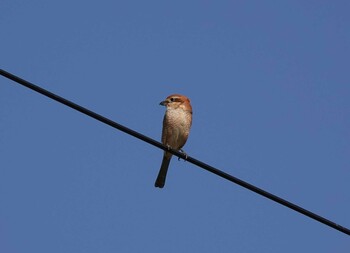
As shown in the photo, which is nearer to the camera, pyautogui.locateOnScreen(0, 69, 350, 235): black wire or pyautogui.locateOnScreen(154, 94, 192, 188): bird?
pyautogui.locateOnScreen(0, 69, 350, 235): black wire

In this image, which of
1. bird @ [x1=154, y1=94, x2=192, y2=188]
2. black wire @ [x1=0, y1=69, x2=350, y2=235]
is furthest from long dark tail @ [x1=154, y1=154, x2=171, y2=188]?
black wire @ [x1=0, y1=69, x2=350, y2=235]

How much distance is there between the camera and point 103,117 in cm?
639

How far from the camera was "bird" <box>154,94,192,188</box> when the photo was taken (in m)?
11.3

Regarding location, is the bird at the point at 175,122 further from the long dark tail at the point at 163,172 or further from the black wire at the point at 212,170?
the black wire at the point at 212,170

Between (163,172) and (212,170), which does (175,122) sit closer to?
(163,172)

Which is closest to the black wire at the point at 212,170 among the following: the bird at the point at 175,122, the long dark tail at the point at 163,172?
the bird at the point at 175,122

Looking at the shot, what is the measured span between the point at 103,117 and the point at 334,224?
2158mm

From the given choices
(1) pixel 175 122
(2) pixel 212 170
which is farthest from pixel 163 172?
(2) pixel 212 170

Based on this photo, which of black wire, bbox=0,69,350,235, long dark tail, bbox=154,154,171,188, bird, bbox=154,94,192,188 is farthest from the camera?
long dark tail, bbox=154,154,171,188

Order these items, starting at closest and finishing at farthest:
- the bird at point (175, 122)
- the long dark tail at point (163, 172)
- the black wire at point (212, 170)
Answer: the black wire at point (212, 170), the bird at point (175, 122), the long dark tail at point (163, 172)

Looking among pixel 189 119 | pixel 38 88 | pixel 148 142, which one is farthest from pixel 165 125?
pixel 38 88

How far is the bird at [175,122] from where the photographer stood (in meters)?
11.3

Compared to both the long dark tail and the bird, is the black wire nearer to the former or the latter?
the bird

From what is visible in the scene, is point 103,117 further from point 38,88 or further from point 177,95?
point 177,95
